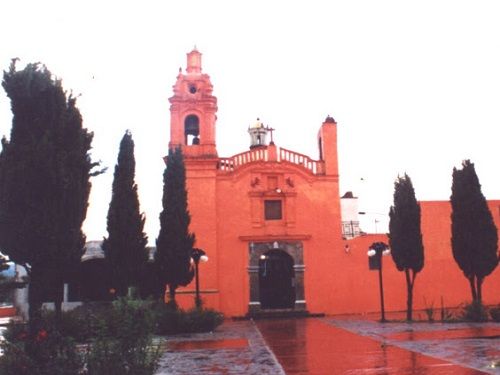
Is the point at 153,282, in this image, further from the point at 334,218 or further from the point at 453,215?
the point at 453,215

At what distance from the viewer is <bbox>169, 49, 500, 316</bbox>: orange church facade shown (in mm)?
26609

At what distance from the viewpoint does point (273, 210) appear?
27391 mm

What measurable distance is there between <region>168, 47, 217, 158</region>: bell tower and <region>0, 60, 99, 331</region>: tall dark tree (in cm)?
1557

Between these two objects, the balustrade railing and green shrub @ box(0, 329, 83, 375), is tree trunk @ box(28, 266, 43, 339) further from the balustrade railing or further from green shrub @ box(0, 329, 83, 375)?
the balustrade railing

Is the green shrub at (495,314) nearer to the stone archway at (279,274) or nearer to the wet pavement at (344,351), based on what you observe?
the wet pavement at (344,351)

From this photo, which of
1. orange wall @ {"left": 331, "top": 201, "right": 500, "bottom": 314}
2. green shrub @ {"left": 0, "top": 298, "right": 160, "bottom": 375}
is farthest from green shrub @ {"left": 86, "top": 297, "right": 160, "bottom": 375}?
orange wall @ {"left": 331, "top": 201, "right": 500, "bottom": 314}

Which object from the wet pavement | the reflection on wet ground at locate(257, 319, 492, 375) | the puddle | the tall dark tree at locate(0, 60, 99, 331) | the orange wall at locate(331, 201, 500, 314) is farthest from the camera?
the orange wall at locate(331, 201, 500, 314)

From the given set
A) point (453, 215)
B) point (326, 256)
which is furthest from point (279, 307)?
point (453, 215)

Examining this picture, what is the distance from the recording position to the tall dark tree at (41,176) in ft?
36.1

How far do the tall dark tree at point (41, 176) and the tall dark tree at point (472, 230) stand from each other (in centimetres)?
1486

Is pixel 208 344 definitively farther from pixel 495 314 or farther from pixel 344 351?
pixel 495 314

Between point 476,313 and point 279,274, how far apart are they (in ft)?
34.5

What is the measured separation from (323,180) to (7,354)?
21338 mm

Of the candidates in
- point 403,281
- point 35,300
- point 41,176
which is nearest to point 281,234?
point 403,281
